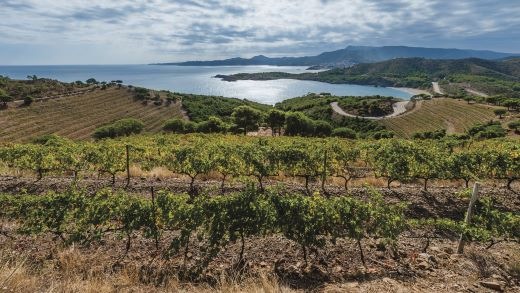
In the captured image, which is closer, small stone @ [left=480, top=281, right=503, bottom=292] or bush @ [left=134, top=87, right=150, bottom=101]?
small stone @ [left=480, top=281, right=503, bottom=292]

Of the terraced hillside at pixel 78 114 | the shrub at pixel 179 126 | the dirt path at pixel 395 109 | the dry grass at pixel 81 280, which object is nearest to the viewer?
the dry grass at pixel 81 280

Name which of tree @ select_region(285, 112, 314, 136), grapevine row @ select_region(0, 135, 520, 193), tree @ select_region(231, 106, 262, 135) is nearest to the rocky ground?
grapevine row @ select_region(0, 135, 520, 193)

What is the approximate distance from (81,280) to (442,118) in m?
115

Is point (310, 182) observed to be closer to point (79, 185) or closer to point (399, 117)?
point (79, 185)

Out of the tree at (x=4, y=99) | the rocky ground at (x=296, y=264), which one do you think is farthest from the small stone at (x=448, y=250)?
the tree at (x=4, y=99)

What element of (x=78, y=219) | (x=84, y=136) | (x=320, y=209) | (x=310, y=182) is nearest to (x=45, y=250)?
(x=78, y=219)

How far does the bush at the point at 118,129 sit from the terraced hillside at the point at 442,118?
76498mm

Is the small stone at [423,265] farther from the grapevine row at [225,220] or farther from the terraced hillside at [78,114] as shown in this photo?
the terraced hillside at [78,114]

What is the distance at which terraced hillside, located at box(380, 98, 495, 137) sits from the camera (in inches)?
3661

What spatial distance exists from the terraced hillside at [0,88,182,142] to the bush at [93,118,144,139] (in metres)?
4.56

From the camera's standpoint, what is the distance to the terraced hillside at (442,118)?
9300 centimetres

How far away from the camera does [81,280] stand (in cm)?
671

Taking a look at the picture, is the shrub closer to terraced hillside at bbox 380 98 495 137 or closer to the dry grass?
terraced hillside at bbox 380 98 495 137

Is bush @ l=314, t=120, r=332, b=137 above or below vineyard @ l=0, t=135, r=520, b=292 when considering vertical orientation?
below
